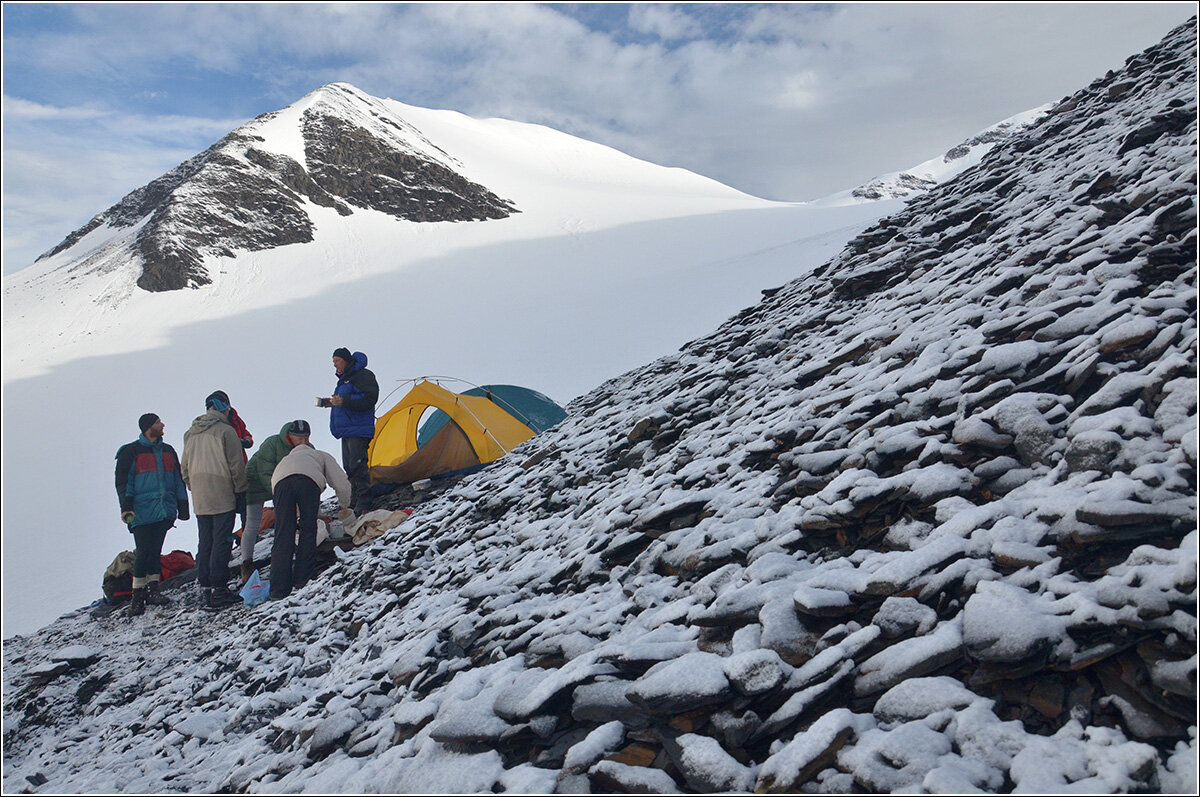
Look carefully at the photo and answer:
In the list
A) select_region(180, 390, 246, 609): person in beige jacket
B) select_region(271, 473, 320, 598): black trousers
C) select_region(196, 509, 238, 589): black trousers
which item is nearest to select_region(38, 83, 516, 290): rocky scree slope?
select_region(180, 390, 246, 609): person in beige jacket

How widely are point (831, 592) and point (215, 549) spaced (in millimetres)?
7227

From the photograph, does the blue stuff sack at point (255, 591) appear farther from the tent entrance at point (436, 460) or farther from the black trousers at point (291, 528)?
the tent entrance at point (436, 460)

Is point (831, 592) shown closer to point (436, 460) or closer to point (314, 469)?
point (314, 469)

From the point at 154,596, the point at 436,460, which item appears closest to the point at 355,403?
the point at 436,460

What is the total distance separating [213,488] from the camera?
740 cm

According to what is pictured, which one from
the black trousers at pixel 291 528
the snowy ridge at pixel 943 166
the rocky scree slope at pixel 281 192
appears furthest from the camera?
the snowy ridge at pixel 943 166

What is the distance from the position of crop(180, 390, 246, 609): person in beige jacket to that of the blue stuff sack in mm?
271

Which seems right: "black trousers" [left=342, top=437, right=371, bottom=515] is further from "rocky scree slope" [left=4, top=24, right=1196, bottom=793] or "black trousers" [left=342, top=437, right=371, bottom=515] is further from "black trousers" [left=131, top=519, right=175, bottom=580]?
"rocky scree slope" [left=4, top=24, right=1196, bottom=793]

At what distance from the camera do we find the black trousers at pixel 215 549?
7227mm

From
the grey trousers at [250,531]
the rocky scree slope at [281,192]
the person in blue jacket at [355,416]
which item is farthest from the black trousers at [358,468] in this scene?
the rocky scree slope at [281,192]

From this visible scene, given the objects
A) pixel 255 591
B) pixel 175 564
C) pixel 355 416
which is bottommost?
pixel 255 591

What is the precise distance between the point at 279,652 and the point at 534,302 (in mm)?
24707

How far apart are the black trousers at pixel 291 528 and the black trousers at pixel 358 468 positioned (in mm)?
1856

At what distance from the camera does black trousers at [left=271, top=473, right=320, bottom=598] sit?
22.0 feet
